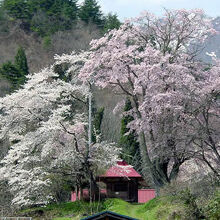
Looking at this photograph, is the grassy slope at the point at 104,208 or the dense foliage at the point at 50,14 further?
the dense foliage at the point at 50,14

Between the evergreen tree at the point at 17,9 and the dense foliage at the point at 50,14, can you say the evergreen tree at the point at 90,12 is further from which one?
the evergreen tree at the point at 17,9

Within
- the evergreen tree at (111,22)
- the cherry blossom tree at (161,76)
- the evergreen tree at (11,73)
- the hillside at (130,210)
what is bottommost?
the hillside at (130,210)

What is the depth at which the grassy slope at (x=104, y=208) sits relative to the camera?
18.5m

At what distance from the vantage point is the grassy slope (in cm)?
1855

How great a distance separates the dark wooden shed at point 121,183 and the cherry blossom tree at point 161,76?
2.61m

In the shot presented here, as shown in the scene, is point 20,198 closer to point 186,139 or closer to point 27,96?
point 27,96

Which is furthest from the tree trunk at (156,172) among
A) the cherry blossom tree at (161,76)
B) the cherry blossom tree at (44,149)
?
the cherry blossom tree at (44,149)

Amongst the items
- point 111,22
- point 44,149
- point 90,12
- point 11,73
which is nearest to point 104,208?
point 44,149

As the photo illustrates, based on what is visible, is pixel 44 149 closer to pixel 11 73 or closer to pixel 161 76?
pixel 161 76

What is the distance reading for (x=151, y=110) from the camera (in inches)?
860

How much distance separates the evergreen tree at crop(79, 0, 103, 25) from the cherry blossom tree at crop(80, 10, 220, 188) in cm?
3171

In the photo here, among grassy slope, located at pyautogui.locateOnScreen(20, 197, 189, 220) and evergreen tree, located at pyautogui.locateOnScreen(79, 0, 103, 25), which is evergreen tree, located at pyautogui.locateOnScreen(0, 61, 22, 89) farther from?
grassy slope, located at pyautogui.locateOnScreen(20, 197, 189, 220)

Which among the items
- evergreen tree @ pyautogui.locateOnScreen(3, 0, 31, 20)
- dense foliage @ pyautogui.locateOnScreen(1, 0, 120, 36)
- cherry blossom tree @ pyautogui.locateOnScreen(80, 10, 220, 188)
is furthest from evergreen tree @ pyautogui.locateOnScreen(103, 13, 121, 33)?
cherry blossom tree @ pyautogui.locateOnScreen(80, 10, 220, 188)

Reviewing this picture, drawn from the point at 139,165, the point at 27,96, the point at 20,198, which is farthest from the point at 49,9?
the point at 20,198
